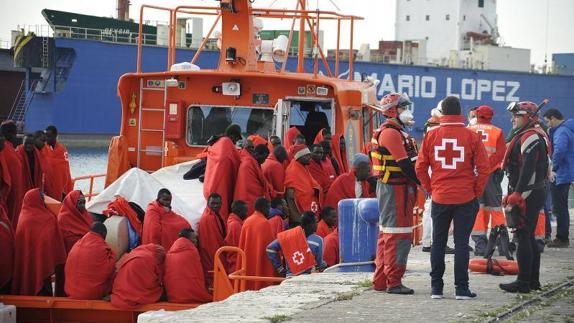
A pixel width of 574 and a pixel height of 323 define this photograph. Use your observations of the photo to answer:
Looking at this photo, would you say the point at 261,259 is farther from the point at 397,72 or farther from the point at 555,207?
the point at 397,72

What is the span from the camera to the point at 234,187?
503 inches

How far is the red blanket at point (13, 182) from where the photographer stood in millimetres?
13312

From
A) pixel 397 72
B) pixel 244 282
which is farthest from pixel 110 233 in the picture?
pixel 397 72

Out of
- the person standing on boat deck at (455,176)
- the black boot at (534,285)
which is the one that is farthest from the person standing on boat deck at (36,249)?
the black boot at (534,285)

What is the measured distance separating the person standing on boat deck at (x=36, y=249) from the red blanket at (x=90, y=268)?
15.4 inches

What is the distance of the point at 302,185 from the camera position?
12977mm

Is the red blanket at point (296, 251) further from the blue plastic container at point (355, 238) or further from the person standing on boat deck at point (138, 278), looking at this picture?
the person standing on boat deck at point (138, 278)

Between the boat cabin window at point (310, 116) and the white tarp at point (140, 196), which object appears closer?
the white tarp at point (140, 196)

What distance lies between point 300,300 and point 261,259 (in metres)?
2.36

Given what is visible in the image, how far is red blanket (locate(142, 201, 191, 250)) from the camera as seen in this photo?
11.2m

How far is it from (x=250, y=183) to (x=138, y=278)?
7.68 ft

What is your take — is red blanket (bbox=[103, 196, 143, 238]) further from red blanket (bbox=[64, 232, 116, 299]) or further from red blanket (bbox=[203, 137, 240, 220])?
red blanket (bbox=[203, 137, 240, 220])

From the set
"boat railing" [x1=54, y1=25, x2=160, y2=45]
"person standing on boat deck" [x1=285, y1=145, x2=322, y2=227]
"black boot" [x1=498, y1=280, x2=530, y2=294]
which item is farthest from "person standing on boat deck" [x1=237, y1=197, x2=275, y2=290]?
"boat railing" [x1=54, y1=25, x2=160, y2=45]

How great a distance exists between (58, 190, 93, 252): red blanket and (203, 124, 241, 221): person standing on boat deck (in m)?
1.44
